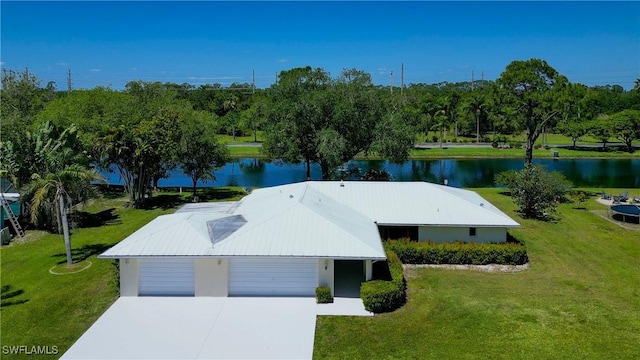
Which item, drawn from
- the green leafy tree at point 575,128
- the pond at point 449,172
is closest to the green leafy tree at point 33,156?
the pond at point 449,172

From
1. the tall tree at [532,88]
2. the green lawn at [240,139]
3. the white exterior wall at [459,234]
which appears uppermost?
the tall tree at [532,88]

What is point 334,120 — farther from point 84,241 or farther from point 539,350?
point 539,350

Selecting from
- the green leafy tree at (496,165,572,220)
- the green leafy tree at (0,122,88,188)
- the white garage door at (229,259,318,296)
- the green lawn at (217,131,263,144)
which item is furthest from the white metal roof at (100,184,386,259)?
the green lawn at (217,131,263,144)

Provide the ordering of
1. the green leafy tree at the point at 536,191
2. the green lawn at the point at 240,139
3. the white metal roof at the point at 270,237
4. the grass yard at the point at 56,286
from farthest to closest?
the green lawn at the point at 240,139 < the green leafy tree at the point at 536,191 < the white metal roof at the point at 270,237 < the grass yard at the point at 56,286

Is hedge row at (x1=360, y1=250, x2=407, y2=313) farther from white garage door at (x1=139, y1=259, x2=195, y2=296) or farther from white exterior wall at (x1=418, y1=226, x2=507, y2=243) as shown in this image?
white garage door at (x1=139, y1=259, x2=195, y2=296)

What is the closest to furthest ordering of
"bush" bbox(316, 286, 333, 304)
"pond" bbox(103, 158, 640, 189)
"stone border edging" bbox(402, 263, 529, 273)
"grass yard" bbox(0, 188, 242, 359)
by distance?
1. "grass yard" bbox(0, 188, 242, 359)
2. "bush" bbox(316, 286, 333, 304)
3. "stone border edging" bbox(402, 263, 529, 273)
4. "pond" bbox(103, 158, 640, 189)

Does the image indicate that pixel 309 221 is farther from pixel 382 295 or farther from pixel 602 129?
pixel 602 129

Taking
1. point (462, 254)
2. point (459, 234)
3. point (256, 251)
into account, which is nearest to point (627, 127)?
point (459, 234)

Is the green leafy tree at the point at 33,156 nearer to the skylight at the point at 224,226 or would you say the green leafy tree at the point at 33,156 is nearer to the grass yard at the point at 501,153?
the skylight at the point at 224,226
